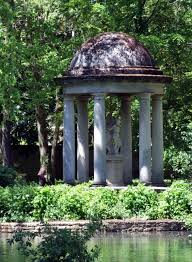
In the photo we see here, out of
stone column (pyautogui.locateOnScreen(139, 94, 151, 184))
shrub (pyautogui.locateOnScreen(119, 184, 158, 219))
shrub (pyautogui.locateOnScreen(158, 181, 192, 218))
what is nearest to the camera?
shrub (pyautogui.locateOnScreen(158, 181, 192, 218))

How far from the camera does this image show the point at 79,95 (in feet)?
107

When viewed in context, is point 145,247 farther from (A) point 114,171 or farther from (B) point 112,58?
(A) point 114,171

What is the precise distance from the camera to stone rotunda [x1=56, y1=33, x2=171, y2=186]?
30.8 m

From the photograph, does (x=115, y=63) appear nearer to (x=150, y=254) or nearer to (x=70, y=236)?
(x=150, y=254)

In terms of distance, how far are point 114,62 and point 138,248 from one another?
12.3 metres

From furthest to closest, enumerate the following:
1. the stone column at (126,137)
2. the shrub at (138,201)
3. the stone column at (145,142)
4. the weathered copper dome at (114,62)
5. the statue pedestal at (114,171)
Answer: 1. the stone column at (126,137)
2. the statue pedestal at (114,171)
3. the stone column at (145,142)
4. the weathered copper dome at (114,62)
5. the shrub at (138,201)

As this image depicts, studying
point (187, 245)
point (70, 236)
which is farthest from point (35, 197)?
point (70, 236)

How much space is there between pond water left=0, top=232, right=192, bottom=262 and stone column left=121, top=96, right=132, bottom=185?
10193 mm

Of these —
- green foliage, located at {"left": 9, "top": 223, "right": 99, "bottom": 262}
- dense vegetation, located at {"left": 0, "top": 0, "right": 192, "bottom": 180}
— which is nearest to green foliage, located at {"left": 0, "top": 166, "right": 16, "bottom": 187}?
dense vegetation, located at {"left": 0, "top": 0, "right": 192, "bottom": 180}

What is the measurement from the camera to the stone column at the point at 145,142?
31.2 m

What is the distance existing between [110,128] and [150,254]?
14909 millimetres

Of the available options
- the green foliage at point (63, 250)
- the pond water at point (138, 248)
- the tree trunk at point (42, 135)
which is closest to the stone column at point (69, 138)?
the pond water at point (138, 248)

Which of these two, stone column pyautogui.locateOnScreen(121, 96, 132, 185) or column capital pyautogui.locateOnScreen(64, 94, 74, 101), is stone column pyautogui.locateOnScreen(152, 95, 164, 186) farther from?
column capital pyautogui.locateOnScreen(64, 94, 74, 101)

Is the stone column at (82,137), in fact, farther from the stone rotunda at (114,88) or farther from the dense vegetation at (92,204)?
the dense vegetation at (92,204)
